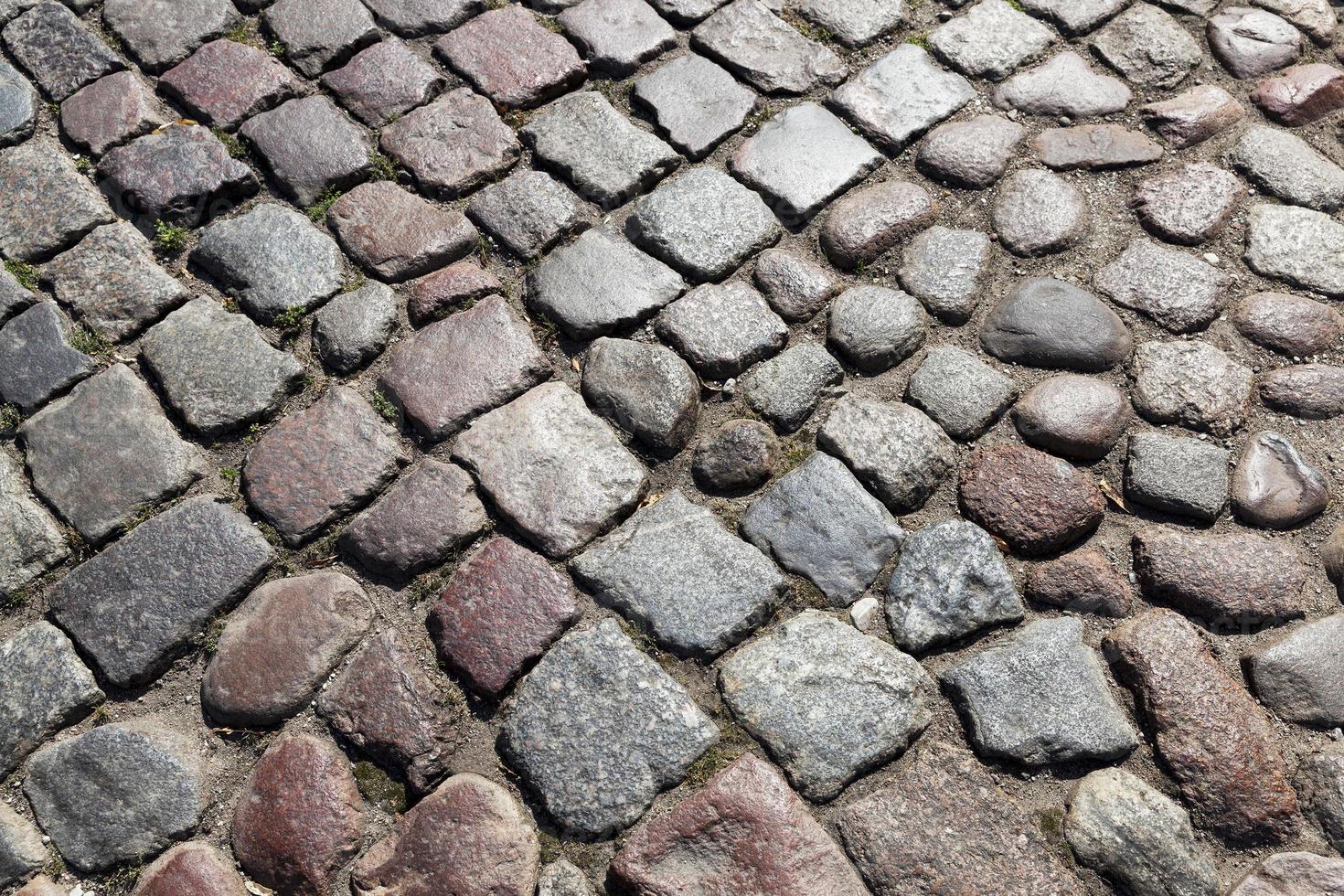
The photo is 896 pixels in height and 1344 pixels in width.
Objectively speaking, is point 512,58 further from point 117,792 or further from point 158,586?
point 117,792

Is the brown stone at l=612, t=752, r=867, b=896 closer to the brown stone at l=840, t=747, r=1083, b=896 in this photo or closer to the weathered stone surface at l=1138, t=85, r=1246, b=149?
the brown stone at l=840, t=747, r=1083, b=896

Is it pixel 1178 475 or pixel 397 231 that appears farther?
pixel 397 231

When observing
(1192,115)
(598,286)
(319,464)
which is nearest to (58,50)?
(319,464)

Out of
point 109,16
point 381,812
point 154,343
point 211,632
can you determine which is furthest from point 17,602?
point 109,16

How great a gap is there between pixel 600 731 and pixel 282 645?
2.05ft

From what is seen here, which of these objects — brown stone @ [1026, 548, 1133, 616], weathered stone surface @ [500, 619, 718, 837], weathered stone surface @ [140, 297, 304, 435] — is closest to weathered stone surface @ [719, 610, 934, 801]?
weathered stone surface @ [500, 619, 718, 837]

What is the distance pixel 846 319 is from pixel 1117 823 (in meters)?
1.13

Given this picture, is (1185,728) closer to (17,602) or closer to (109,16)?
(17,602)

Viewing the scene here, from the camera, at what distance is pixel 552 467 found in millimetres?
2156

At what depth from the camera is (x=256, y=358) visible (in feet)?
7.54

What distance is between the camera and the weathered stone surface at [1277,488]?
83.2 inches

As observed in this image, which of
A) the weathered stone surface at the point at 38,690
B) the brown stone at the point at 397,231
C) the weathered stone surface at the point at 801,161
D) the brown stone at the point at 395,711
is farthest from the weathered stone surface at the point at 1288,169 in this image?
the weathered stone surface at the point at 38,690

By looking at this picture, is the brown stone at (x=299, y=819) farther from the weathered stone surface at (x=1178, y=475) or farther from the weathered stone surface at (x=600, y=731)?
the weathered stone surface at (x=1178, y=475)

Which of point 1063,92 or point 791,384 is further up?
point 1063,92
